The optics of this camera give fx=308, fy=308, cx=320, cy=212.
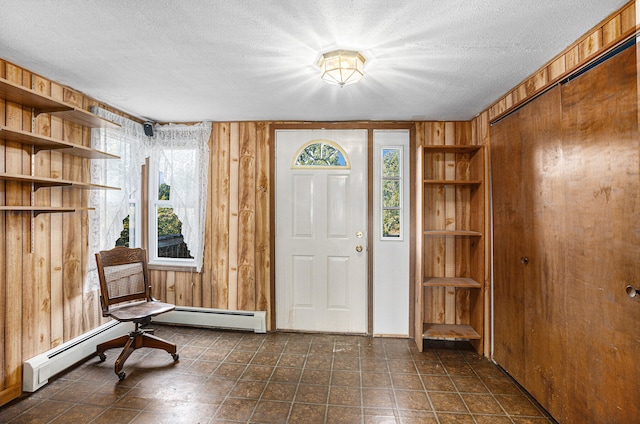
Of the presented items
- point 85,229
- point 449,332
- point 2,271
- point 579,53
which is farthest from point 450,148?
point 2,271

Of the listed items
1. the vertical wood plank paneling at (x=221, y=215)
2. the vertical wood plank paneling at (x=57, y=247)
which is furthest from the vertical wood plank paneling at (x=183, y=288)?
the vertical wood plank paneling at (x=57, y=247)

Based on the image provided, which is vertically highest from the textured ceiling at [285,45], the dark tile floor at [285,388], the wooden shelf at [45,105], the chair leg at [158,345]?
the textured ceiling at [285,45]

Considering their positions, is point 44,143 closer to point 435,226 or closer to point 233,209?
point 233,209

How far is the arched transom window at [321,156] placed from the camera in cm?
333

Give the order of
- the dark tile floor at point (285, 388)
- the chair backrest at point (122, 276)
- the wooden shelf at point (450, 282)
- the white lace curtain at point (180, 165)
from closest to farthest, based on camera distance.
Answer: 1. the dark tile floor at point (285, 388)
2. the chair backrest at point (122, 276)
3. the wooden shelf at point (450, 282)
4. the white lace curtain at point (180, 165)

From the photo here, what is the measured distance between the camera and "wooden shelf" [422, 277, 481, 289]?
9.42 feet

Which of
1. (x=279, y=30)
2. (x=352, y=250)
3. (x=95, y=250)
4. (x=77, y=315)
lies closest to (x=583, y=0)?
(x=279, y=30)

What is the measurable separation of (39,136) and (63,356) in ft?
5.62

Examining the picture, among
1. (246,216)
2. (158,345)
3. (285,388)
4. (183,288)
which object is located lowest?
(285,388)

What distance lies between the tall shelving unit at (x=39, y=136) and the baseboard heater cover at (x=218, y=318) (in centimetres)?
164

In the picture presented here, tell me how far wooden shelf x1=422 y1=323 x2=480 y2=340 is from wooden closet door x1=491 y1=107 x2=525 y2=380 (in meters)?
0.24

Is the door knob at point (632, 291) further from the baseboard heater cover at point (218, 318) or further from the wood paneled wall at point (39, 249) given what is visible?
the wood paneled wall at point (39, 249)

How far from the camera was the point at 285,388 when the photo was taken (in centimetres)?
232

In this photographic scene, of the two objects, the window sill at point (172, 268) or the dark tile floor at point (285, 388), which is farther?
the window sill at point (172, 268)
